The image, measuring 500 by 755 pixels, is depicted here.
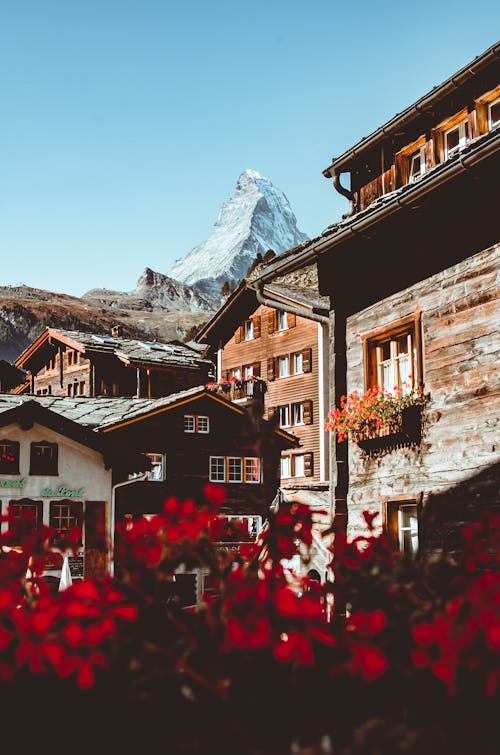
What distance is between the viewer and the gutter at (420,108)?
11.6m

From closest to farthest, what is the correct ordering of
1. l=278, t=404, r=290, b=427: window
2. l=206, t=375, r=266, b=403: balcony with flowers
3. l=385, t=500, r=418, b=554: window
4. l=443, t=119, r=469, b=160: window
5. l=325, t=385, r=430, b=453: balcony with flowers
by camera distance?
l=325, t=385, r=430, b=453: balcony with flowers, l=385, t=500, r=418, b=554: window, l=443, t=119, r=469, b=160: window, l=278, t=404, r=290, b=427: window, l=206, t=375, r=266, b=403: balcony with flowers

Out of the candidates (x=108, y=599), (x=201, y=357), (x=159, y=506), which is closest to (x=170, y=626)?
(x=108, y=599)

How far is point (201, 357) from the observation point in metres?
49.3

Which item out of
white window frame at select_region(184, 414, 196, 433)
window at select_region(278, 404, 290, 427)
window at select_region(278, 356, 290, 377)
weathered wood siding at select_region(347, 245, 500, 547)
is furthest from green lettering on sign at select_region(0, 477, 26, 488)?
weathered wood siding at select_region(347, 245, 500, 547)

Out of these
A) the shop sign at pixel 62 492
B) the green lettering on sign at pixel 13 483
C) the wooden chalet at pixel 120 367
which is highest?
the wooden chalet at pixel 120 367

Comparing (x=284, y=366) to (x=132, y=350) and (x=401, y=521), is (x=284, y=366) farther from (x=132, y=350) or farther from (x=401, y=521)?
(x=401, y=521)

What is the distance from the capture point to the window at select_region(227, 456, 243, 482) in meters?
35.2

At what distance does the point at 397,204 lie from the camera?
9695mm

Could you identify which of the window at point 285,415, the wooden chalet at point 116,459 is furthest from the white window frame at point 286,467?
the wooden chalet at point 116,459

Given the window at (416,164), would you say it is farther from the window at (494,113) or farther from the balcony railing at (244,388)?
the balcony railing at (244,388)

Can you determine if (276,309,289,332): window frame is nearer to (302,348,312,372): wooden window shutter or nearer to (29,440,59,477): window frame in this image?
(302,348,312,372): wooden window shutter

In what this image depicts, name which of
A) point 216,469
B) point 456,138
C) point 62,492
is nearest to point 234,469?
point 216,469

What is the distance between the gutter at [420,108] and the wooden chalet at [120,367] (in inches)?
1278

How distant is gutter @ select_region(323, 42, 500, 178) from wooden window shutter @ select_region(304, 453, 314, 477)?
24.5 m
